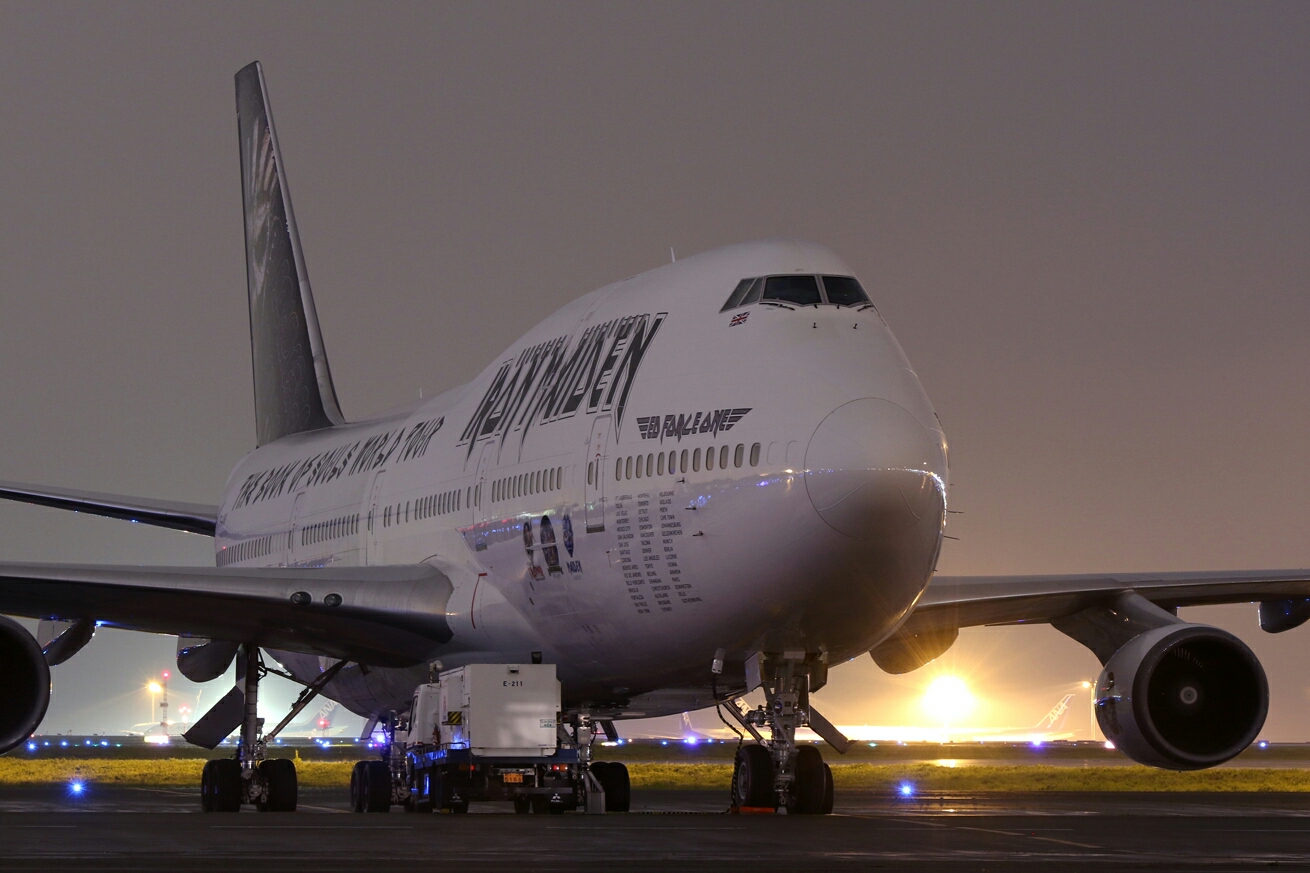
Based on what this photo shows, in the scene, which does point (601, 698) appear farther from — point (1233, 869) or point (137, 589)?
point (1233, 869)

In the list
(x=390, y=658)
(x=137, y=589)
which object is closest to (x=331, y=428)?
(x=390, y=658)

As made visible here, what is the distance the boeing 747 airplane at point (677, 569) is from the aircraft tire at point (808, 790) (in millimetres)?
20

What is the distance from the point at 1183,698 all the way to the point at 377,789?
956cm

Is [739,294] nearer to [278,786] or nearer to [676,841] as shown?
[676,841]

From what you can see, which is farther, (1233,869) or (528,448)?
Result: (528,448)

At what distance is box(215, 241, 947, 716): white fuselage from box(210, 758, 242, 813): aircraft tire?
3.30m

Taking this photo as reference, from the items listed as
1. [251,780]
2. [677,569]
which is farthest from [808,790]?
[251,780]

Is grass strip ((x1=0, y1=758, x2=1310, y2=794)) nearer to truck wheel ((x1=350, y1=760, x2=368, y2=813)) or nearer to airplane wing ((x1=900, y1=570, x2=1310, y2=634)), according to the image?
airplane wing ((x1=900, y1=570, x2=1310, y2=634))

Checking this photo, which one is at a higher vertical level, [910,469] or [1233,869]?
[910,469]

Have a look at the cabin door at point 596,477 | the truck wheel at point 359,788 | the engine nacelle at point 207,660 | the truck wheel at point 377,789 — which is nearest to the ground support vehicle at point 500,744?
the truck wheel at point 377,789

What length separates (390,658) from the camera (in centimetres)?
2248

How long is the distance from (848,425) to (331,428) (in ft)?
60.2

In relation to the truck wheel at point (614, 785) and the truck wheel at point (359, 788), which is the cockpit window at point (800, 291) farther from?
the truck wheel at point (359, 788)

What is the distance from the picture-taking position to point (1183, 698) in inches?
746
